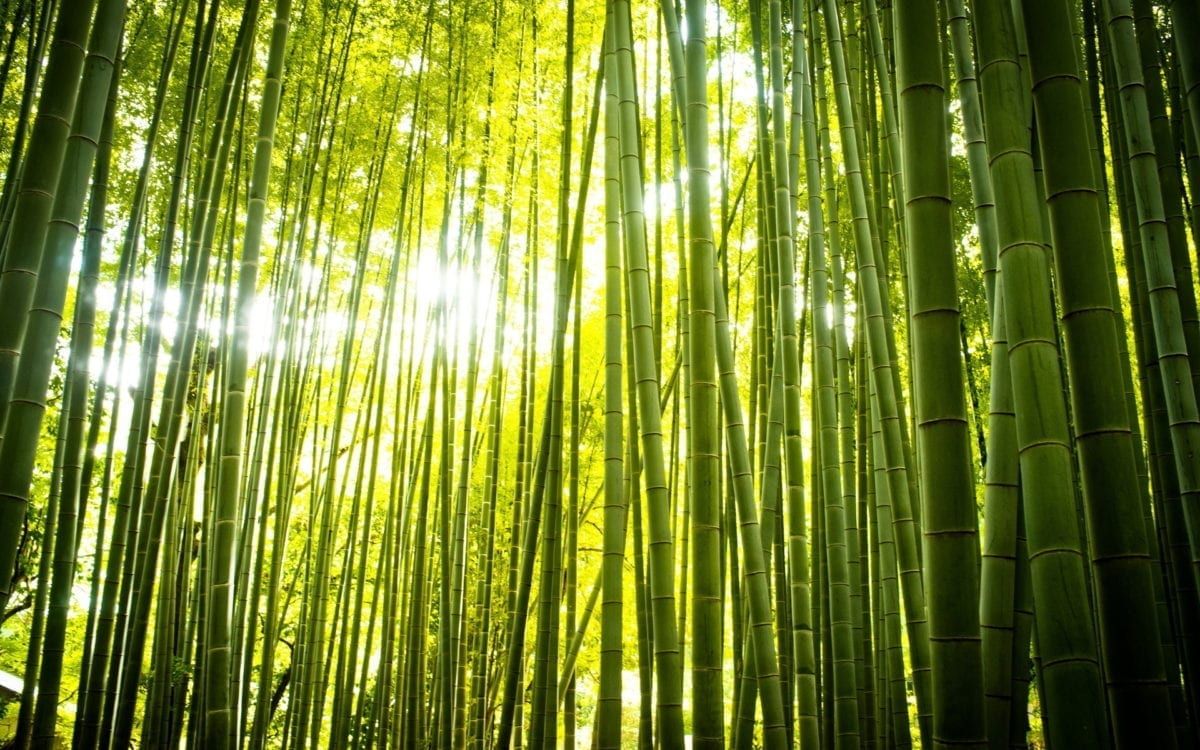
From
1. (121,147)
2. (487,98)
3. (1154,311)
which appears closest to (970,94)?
(1154,311)

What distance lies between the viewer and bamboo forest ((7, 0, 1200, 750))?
109 centimetres

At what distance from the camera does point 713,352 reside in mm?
1746

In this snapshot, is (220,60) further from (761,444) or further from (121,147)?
(761,444)

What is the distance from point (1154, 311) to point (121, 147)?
611cm

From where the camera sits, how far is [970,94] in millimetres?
1772

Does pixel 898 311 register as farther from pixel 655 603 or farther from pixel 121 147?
pixel 121 147

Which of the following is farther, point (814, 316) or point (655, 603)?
point (814, 316)

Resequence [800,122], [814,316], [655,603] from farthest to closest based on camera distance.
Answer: [800,122], [814,316], [655,603]

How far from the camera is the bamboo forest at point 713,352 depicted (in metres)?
1.09

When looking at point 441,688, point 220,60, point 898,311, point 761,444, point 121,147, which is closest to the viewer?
point 761,444

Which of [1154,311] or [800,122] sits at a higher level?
[800,122]

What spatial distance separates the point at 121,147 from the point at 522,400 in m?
3.80

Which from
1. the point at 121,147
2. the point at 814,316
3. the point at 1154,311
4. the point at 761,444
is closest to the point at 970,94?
the point at 1154,311

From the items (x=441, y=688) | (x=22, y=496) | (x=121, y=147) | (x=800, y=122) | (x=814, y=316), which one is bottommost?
(x=441, y=688)
